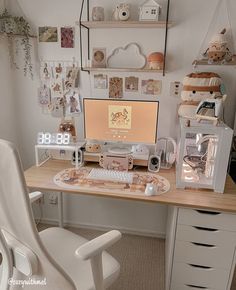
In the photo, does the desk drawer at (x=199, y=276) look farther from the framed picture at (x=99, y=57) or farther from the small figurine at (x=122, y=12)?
the small figurine at (x=122, y=12)

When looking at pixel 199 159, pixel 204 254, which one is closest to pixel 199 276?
pixel 204 254

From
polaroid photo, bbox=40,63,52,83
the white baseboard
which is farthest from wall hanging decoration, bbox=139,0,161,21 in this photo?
the white baseboard

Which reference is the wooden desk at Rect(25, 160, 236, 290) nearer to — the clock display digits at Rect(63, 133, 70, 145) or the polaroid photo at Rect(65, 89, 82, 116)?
the clock display digits at Rect(63, 133, 70, 145)

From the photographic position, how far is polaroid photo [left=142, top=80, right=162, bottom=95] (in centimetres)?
184

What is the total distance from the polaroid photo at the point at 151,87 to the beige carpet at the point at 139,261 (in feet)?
4.18

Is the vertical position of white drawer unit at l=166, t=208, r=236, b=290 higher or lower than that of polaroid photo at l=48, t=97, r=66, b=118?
lower

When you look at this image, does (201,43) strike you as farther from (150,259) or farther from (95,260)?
(150,259)

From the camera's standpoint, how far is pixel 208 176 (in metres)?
1.49

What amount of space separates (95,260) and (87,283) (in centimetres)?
19

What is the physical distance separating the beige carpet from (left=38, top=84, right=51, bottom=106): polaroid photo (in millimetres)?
1158

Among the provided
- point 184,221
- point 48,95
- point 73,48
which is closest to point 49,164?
point 48,95

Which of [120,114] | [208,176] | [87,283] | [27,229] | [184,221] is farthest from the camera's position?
[120,114]

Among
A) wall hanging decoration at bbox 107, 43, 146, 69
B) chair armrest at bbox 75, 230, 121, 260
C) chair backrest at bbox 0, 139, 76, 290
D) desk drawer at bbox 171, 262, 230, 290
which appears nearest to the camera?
chair backrest at bbox 0, 139, 76, 290

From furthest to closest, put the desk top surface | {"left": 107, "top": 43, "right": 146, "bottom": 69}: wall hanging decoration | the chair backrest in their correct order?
{"left": 107, "top": 43, "right": 146, "bottom": 69}: wall hanging decoration, the desk top surface, the chair backrest
